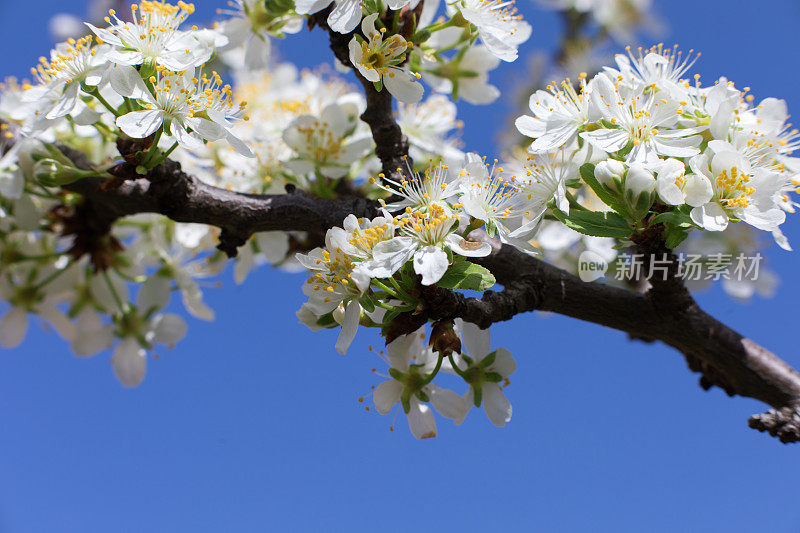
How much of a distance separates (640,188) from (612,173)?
0.26 ft

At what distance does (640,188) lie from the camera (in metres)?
1.63

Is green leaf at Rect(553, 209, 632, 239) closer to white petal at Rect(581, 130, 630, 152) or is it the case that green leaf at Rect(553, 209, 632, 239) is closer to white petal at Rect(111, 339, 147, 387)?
white petal at Rect(581, 130, 630, 152)

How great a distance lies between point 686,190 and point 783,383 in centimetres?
98

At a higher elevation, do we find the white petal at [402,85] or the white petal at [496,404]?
the white petal at [402,85]

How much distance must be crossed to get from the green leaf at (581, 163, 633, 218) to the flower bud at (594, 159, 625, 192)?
1.1 inches

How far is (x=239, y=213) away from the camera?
213 cm

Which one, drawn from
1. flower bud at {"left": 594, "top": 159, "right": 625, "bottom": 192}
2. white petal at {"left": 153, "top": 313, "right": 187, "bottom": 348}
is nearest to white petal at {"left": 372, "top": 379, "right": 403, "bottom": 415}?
flower bud at {"left": 594, "top": 159, "right": 625, "bottom": 192}

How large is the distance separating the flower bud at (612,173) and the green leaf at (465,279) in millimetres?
380

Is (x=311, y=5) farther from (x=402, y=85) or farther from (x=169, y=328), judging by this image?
(x=169, y=328)

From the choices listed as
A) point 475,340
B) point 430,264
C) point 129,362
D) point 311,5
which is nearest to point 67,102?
point 311,5

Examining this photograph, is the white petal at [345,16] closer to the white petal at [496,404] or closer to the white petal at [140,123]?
the white petal at [140,123]

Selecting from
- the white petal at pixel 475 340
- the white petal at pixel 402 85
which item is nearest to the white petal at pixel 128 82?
the white petal at pixel 402 85

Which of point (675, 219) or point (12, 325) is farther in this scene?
point (12, 325)

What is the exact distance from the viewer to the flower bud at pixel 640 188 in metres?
1.62
